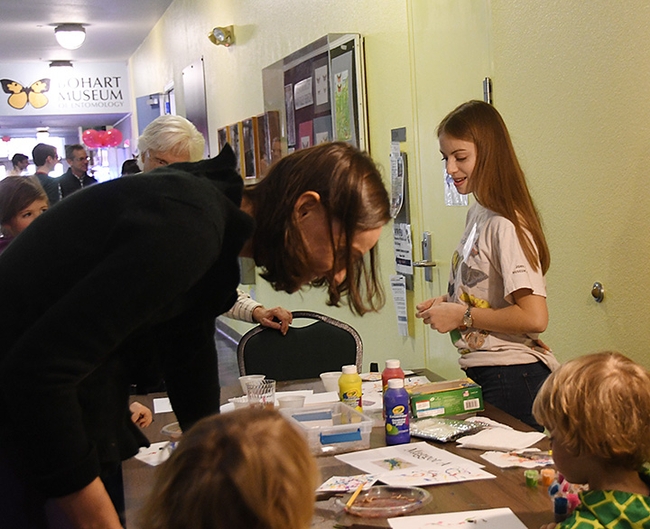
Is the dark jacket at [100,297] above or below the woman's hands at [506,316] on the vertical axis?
above

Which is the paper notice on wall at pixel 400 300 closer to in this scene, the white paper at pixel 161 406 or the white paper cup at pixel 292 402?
the white paper at pixel 161 406

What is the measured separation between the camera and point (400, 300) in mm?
4602

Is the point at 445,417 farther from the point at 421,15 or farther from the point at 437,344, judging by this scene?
the point at 421,15

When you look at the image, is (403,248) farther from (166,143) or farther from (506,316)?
(506,316)

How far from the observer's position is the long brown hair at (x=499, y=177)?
260 cm

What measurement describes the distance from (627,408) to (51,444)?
1.00 metres

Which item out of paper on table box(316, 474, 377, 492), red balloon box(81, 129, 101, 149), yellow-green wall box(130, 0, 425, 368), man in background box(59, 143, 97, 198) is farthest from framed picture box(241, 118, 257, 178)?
red balloon box(81, 129, 101, 149)

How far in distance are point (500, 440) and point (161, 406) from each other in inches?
47.7

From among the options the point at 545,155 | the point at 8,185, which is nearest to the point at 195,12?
the point at 8,185

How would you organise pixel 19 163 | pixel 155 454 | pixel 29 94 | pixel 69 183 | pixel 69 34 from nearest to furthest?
pixel 155 454, pixel 69 183, pixel 19 163, pixel 69 34, pixel 29 94

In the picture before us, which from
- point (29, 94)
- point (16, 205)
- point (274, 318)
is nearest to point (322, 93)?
point (16, 205)

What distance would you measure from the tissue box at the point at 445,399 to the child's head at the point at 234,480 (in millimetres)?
1334

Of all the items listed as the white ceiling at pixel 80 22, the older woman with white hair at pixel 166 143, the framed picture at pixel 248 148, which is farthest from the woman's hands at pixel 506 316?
the white ceiling at pixel 80 22

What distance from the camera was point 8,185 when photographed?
396cm
